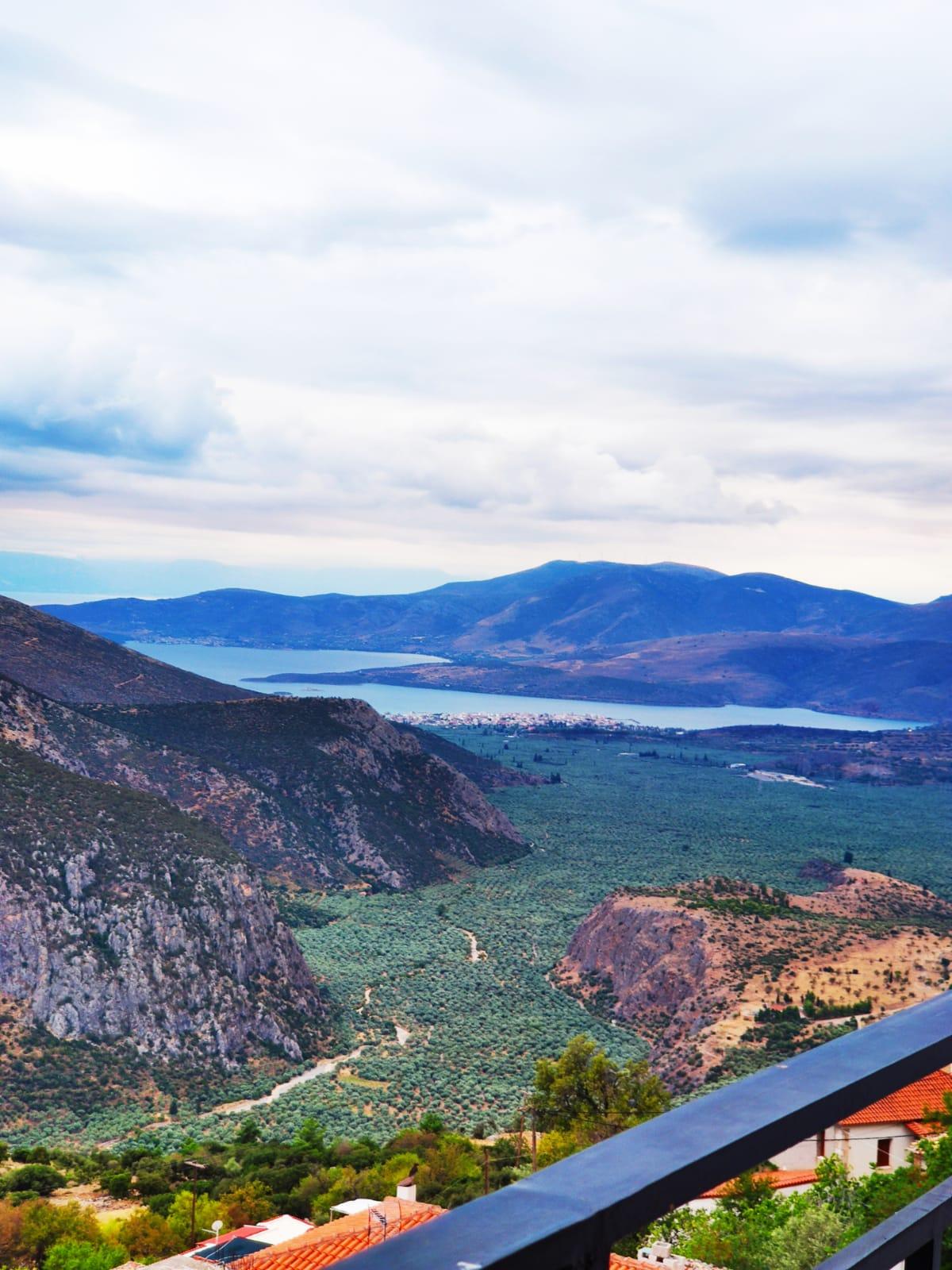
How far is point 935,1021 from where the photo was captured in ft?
6.72

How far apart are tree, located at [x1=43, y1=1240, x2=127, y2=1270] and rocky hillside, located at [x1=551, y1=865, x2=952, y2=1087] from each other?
2015 cm

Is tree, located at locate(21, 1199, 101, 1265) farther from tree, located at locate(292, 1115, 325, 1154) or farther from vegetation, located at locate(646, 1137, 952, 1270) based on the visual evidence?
vegetation, located at locate(646, 1137, 952, 1270)

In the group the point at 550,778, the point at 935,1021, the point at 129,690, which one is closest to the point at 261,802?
the point at 129,690

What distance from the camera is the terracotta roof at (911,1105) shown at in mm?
2784

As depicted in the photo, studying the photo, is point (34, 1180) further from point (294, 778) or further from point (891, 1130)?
point (294, 778)

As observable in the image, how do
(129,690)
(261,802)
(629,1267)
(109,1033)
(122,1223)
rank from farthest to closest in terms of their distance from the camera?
(129,690) < (261,802) < (109,1033) < (122,1223) < (629,1267)

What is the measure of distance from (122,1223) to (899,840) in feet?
289

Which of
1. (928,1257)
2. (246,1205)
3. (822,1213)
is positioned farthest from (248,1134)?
(928,1257)

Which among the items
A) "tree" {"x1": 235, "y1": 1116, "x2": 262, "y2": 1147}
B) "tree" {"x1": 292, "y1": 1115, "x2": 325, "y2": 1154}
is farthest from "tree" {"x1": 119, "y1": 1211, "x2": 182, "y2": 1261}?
"tree" {"x1": 235, "y1": 1116, "x2": 262, "y2": 1147}

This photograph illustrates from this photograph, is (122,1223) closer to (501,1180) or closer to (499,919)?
(501,1180)

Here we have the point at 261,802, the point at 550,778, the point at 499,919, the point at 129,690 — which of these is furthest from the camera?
the point at 550,778

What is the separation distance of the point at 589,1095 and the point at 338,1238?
42.8 ft

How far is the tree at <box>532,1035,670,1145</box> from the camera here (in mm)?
26219

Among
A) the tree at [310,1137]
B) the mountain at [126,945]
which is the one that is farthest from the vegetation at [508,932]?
the mountain at [126,945]
